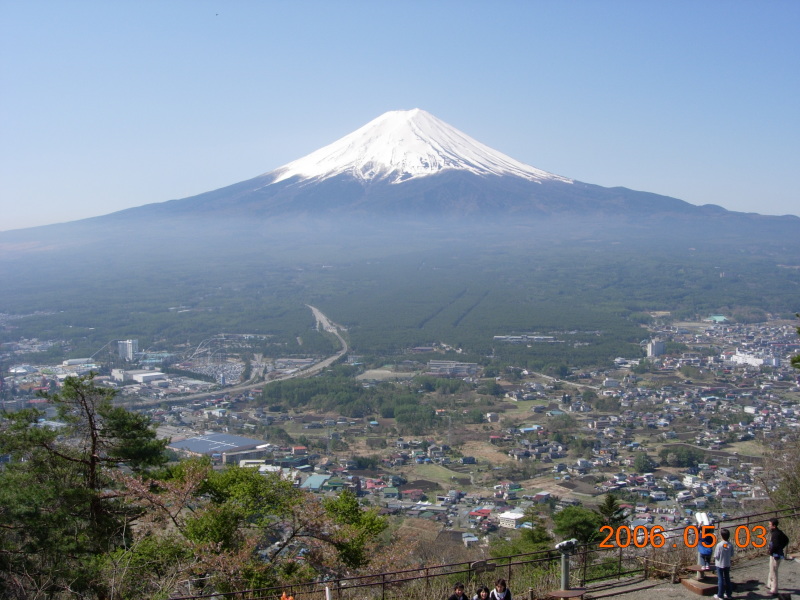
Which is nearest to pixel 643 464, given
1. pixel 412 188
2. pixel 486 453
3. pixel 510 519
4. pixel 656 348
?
pixel 486 453

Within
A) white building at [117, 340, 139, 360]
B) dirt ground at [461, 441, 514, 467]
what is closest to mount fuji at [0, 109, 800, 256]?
white building at [117, 340, 139, 360]

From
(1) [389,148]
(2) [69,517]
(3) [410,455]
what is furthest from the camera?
(1) [389,148]

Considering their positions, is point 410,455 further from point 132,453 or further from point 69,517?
point 69,517

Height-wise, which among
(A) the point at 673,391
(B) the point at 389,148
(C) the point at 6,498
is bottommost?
(A) the point at 673,391

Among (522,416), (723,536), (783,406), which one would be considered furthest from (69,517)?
(783,406)

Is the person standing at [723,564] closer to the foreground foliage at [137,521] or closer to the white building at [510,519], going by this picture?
the foreground foliage at [137,521]

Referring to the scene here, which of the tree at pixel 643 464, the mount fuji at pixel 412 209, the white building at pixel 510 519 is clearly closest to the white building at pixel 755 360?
the tree at pixel 643 464

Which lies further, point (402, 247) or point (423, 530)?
point (402, 247)
